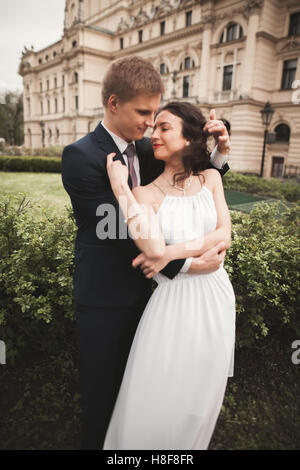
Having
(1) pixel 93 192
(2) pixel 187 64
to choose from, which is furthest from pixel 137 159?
(2) pixel 187 64

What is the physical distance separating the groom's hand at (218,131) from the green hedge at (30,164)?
2167 centimetres

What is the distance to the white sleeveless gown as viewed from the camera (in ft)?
6.60

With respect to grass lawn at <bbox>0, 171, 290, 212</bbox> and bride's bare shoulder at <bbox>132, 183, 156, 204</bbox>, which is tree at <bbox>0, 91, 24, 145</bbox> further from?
bride's bare shoulder at <bbox>132, 183, 156, 204</bbox>

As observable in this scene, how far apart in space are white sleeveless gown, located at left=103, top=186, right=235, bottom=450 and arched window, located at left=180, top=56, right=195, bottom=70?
3382 centimetres

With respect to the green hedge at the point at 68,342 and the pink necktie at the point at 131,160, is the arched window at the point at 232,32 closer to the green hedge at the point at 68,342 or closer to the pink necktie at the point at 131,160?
the green hedge at the point at 68,342

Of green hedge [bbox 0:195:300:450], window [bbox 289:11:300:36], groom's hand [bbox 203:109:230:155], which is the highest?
window [bbox 289:11:300:36]

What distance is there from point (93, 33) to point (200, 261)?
47.8 meters

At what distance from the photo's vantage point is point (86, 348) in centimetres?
215

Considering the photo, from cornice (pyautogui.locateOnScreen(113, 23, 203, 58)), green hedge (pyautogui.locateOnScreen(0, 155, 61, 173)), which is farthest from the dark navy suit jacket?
cornice (pyautogui.locateOnScreen(113, 23, 203, 58))

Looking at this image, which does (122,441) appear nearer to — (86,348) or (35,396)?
(86,348)

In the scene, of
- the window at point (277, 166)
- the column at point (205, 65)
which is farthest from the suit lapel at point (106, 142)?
the column at point (205, 65)

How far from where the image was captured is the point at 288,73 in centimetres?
2483

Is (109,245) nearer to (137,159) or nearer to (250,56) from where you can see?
(137,159)
